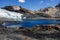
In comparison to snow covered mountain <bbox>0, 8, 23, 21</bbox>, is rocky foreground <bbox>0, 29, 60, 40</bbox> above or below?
below

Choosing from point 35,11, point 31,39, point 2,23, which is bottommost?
point 31,39

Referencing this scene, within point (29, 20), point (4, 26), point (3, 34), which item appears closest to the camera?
point (3, 34)

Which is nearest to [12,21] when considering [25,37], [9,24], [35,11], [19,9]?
[9,24]

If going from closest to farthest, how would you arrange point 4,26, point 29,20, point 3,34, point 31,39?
point 31,39
point 3,34
point 4,26
point 29,20

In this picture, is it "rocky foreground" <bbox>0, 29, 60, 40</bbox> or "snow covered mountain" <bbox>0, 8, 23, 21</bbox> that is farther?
"snow covered mountain" <bbox>0, 8, 23, 21</bbox>

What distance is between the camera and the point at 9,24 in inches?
188

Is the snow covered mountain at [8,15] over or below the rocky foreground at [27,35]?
over

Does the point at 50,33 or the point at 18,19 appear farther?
the point at 18,19

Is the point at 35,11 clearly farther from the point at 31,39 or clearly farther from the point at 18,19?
the point at 31,39

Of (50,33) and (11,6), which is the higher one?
(11,6)

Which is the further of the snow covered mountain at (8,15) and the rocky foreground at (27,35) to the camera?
the snow covered mountain at (8,15)

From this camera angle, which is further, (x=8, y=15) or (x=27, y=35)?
(x=8, y=15)

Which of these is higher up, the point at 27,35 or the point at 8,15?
the point at 8,15

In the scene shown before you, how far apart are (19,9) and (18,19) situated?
0.32 meters
